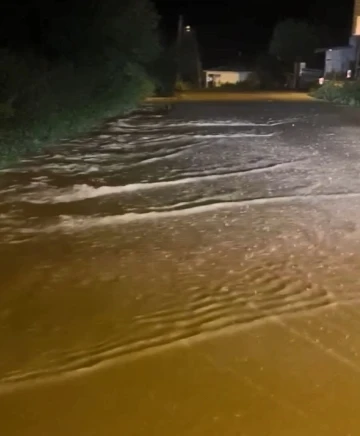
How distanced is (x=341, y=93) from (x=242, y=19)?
3711 cm

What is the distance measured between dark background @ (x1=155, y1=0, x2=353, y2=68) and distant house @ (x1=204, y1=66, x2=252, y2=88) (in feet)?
15.4

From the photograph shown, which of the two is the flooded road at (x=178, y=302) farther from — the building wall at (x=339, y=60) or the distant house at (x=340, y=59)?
the building wall at (x=339, y=60)

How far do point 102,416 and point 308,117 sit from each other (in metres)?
21.4

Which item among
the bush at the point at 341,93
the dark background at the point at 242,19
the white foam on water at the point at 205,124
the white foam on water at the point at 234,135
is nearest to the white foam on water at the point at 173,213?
the white foam on water at the point at 234,135

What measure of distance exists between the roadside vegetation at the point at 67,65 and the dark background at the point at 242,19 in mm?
33844

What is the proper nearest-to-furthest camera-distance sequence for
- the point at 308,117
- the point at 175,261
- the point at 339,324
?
the point at 339,324, the point at 175,261, the point at 308,117

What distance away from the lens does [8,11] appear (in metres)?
20.7

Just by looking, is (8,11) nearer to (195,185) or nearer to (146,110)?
(146,110)

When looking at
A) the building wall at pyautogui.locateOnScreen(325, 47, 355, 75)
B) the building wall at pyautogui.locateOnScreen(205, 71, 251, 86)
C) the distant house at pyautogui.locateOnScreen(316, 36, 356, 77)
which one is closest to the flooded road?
the distant house at pyautogui.locateOnScreen(316, 36, 356, 77)

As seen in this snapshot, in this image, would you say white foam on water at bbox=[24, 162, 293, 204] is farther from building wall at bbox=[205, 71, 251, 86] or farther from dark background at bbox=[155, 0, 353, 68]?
building wall at bbox=[205, 71, 251, 86]

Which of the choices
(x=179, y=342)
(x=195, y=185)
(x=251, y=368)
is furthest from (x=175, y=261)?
(x=195, y=185)

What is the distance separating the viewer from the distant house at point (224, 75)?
62750 mm

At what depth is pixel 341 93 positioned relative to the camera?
3369cm

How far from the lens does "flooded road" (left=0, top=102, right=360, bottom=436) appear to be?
4363mm
